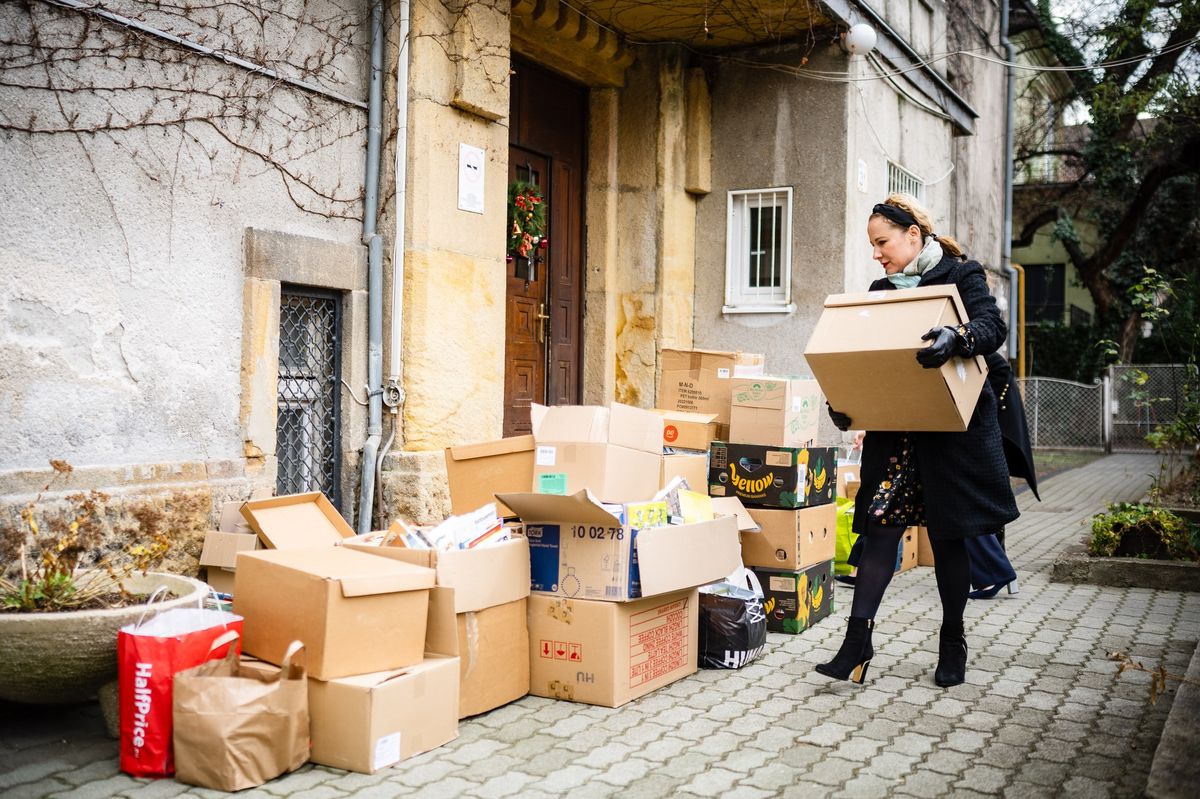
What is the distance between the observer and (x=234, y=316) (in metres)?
4.93

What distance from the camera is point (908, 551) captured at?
7078 millimetres

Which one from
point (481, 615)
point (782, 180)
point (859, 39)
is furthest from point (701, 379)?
point (859, 39)

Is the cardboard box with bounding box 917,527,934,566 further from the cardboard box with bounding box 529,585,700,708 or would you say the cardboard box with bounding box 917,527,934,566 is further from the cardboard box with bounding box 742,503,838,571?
the cardboard box with bounding box 529,585,700,708

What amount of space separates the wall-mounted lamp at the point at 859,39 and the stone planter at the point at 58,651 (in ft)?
21.1

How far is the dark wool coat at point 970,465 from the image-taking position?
398 cm

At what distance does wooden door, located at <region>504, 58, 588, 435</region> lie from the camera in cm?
741

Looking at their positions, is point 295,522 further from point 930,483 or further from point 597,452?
point 930,483

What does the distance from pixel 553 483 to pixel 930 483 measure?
1.53 meters

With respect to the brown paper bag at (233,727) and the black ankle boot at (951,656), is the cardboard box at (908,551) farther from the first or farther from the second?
the brown paper bag at (233,727)

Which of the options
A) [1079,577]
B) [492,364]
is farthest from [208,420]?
[1079,577]

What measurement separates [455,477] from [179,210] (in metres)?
1.73

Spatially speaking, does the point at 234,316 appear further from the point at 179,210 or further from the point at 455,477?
A: the point at 455,477

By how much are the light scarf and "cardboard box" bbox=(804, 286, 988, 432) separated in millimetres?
Answer: 223

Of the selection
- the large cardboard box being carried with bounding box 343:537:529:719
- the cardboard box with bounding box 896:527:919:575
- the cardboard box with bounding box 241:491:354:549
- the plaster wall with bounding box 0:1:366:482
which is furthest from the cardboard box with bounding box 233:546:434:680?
the cardboard box with bounding box 896:527:919:575
